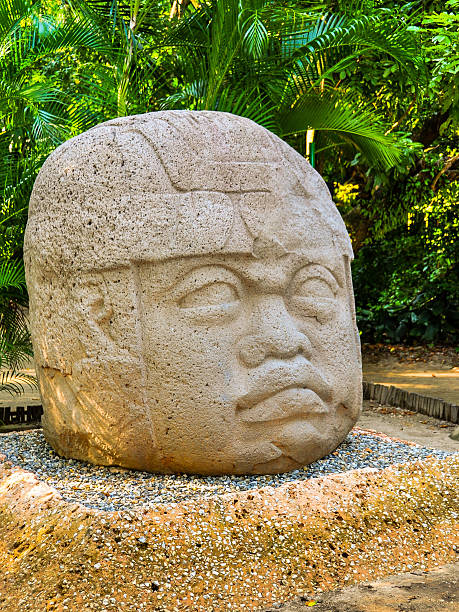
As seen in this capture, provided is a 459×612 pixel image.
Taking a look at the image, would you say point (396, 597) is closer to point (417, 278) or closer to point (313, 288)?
point (313, 288)

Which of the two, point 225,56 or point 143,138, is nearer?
point 143,138

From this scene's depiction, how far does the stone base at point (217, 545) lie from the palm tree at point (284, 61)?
364cm

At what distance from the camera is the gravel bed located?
11.2 feet

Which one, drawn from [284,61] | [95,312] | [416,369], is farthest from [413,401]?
[95,312]

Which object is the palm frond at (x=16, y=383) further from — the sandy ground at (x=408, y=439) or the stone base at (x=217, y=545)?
the stone base at (x=217, y=545)

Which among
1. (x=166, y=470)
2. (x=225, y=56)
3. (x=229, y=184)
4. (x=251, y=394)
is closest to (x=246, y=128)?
(x=229, y=184)

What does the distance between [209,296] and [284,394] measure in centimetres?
64

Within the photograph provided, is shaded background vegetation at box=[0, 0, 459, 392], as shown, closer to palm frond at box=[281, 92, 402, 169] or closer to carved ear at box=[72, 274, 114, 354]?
palm frond at box=[281, 92, 402, 169]

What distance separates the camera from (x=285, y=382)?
367 centimetres

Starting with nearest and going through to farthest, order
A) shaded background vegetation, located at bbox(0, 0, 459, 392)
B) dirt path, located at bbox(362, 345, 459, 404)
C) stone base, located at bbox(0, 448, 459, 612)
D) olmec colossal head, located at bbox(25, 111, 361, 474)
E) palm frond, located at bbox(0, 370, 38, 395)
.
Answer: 1. stone base, located at bbox(0, 448, 459, 612)
2. olmec colossal head, located at bbox(25, 111, 361, 474)
3. shaded background vegetation, located at bbox(0, 0, 459, 392)
4. palm frond, located at bbox(0, 370, 38, 395)
5. dirt path, located at bbox(362, 345, 459, 404)

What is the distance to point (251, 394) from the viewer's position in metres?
3.60

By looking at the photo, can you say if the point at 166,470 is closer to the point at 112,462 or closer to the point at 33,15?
the point at 112,462

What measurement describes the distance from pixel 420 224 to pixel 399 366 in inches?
105

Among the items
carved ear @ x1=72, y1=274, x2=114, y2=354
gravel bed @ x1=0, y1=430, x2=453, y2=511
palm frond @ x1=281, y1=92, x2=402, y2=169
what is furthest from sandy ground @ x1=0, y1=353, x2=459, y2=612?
palm frond @ x1=281, y1=92, x2=402, y2=169
